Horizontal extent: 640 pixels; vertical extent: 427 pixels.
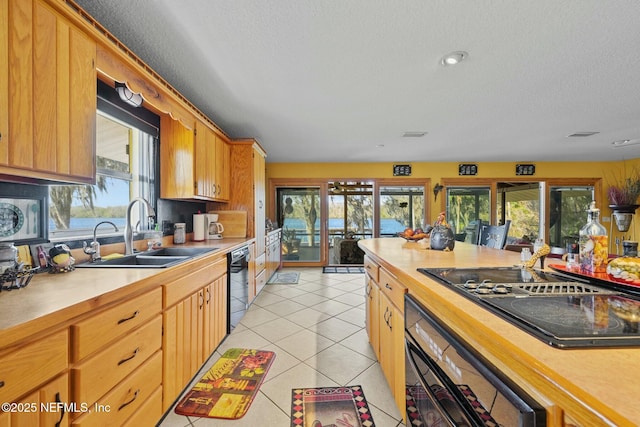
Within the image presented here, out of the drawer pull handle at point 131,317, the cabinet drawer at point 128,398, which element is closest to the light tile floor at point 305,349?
the cabinet drawer at point 128,398

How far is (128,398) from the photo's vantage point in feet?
4.08

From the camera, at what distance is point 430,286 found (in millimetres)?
1051

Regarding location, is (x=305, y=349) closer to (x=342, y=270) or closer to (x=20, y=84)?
(x=20, y=84)

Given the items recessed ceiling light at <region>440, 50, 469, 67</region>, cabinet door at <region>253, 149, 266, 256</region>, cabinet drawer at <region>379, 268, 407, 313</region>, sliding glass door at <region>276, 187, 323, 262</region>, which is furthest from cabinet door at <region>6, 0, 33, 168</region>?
sliding glass door at <region>276, 187, 323, 262</region>

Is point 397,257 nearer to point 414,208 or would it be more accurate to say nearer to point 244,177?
point 244,177

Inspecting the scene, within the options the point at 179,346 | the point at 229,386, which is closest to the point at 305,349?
the point at 229,386

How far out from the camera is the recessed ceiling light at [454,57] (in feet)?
6.04

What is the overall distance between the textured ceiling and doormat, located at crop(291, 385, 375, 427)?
2.31 m

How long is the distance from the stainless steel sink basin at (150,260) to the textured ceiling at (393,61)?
1437mm

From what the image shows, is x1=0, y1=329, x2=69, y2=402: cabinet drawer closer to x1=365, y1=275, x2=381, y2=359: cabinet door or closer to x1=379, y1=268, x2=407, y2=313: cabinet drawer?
x1=379, y1=268, x2=407, y2=313: cabinet drawer

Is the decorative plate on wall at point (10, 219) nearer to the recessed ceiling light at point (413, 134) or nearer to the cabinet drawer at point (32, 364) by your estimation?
the cabinet drawer at point (32, 364)

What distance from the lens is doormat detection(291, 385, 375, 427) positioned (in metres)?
1.56

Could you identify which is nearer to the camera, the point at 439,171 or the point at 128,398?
the point at 128,398

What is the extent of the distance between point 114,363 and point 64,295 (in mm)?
362
